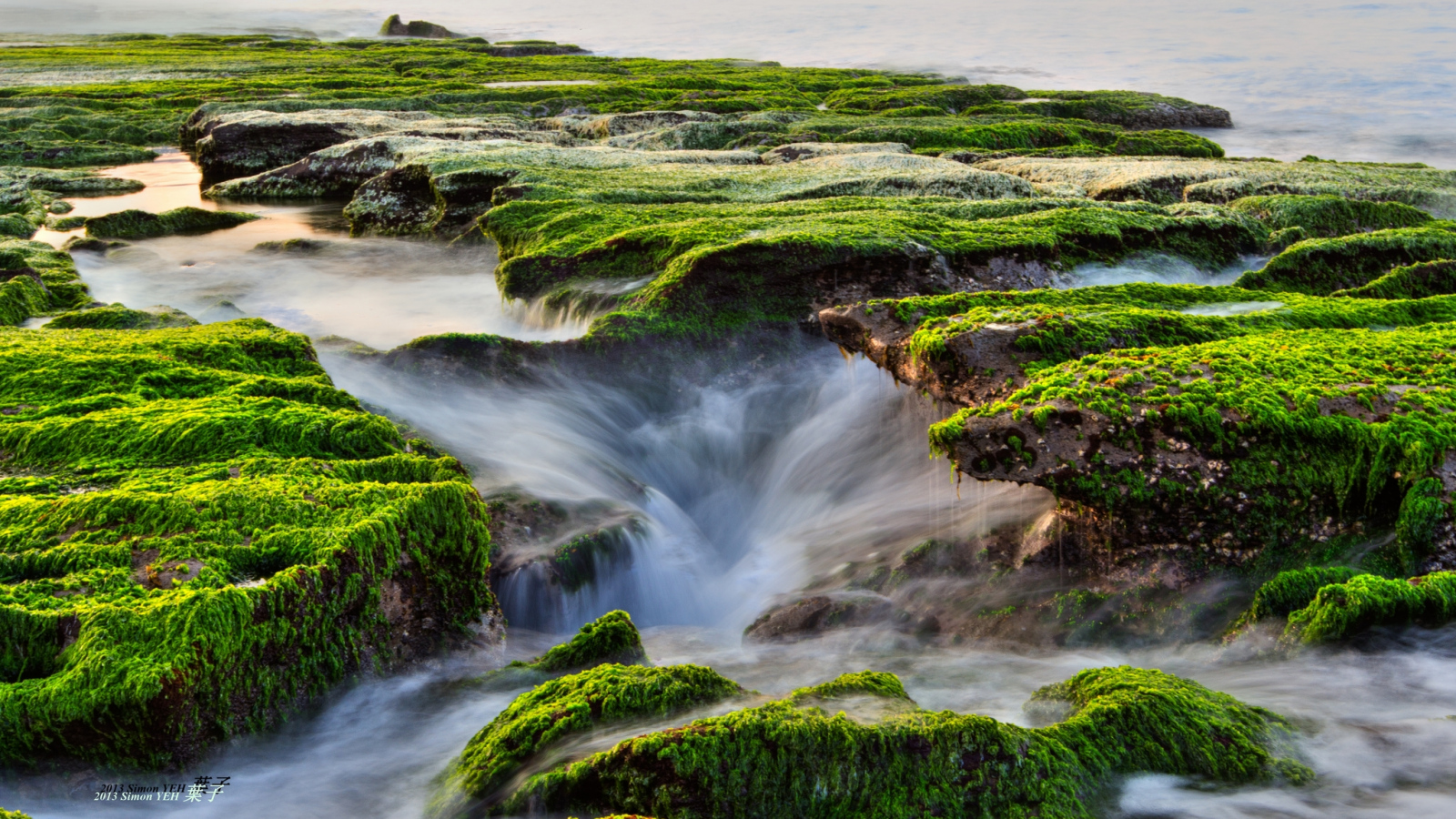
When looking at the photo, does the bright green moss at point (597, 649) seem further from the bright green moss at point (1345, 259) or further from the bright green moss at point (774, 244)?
the bright green moss at point (1345, 259)

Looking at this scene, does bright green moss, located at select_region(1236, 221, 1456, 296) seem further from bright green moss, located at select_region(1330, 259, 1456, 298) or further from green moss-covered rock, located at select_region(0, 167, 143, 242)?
green moss-covered rock, located at select_region(0, 167, 143, 242)

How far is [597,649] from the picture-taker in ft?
15.7

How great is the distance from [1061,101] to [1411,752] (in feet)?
102

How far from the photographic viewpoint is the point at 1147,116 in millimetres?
30406

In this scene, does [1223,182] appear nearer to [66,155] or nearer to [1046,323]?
[1046,323]

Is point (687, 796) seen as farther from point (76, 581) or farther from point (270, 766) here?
point (76, 581)

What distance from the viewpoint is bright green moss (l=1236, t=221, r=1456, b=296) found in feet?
30.2

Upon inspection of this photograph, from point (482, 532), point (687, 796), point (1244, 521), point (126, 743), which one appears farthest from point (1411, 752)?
point (126, 743)

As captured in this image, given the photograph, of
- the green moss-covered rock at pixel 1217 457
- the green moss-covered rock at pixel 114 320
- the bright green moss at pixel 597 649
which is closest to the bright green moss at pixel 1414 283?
the green moss-covered rock at pixel 1217 457

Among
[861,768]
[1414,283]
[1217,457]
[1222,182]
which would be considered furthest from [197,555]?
[1222,182]

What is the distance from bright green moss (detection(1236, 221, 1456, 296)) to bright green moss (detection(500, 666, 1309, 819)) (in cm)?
695

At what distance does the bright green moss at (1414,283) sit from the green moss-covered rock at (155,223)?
54.8 ft

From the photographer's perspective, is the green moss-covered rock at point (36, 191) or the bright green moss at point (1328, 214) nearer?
the bright green moss at point (1328, 214)

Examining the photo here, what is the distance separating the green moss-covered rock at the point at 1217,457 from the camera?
509cm
